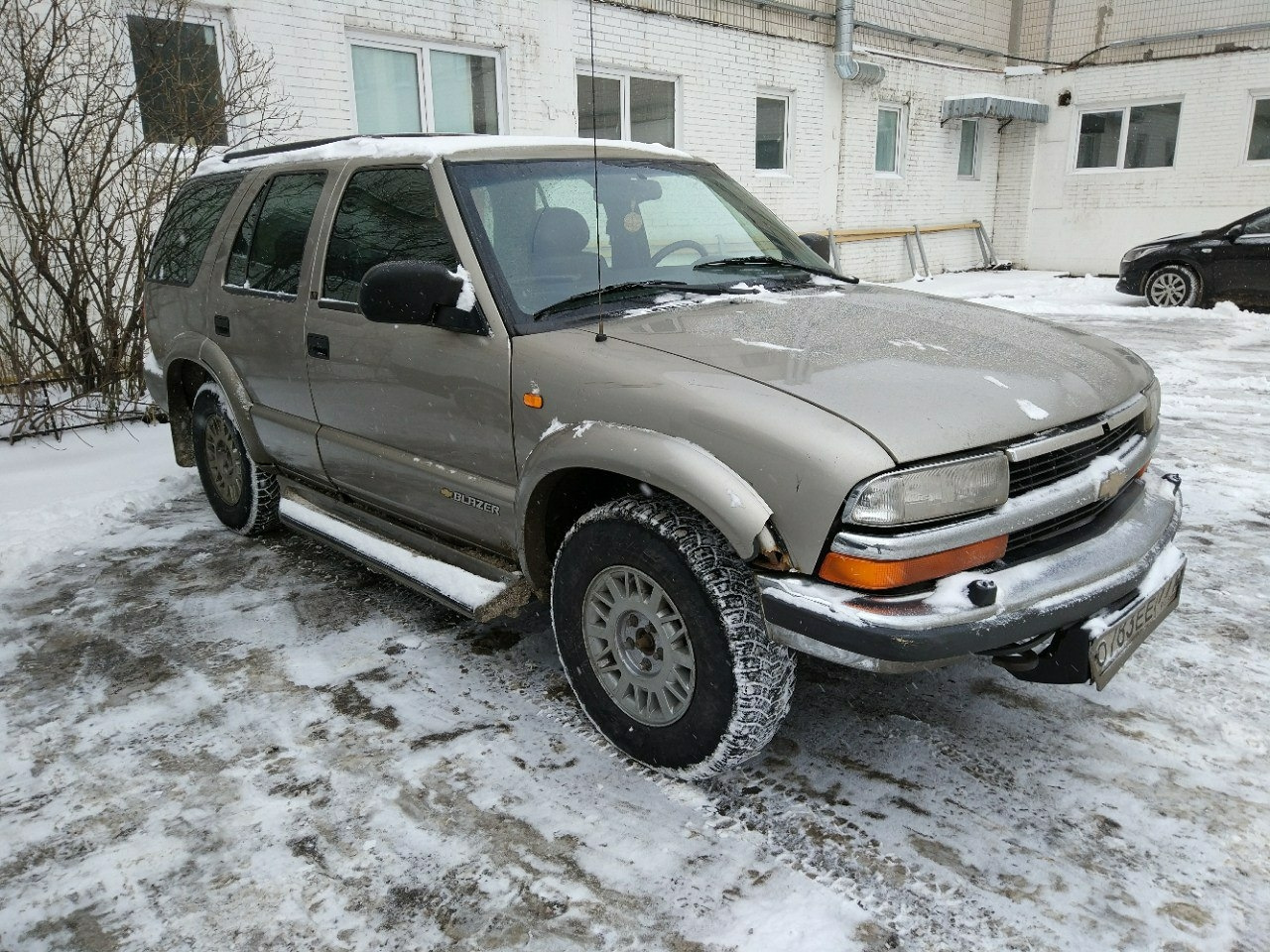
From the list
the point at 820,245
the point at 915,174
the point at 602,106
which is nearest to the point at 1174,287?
the point at 915,174

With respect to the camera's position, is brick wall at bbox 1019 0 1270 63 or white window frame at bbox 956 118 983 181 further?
white window frame at bbox 956 118 983 181

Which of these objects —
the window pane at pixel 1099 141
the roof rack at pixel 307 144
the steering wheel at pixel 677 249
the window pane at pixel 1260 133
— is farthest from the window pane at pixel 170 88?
the window pane at pixel 1260 133

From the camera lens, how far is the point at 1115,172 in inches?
647

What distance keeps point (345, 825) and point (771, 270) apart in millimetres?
2457

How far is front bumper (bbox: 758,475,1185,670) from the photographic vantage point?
7.09 ft

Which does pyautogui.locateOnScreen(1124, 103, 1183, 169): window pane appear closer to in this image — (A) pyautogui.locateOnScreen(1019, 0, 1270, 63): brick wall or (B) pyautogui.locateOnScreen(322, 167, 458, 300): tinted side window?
(A) pyautogui.locateOnScreen(1019, 0, 1270, 63): brick wall

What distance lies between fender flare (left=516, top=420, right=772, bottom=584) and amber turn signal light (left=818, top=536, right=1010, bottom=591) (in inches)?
8.0

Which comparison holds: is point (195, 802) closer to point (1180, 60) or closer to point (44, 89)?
point (44, 89)

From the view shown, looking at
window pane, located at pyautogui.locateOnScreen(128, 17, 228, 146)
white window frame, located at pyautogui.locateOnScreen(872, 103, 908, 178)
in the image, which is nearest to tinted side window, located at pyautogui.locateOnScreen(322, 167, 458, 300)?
window pane, located at pyautogui.locateOnScreen(128, 17, 228, 146)

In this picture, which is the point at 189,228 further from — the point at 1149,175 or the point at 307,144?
the point at 1149,175

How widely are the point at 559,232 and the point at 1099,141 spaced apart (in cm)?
1716

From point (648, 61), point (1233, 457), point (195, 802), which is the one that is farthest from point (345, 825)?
point (648, 61)

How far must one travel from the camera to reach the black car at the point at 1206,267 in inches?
438

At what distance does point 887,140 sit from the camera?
50.0ft
